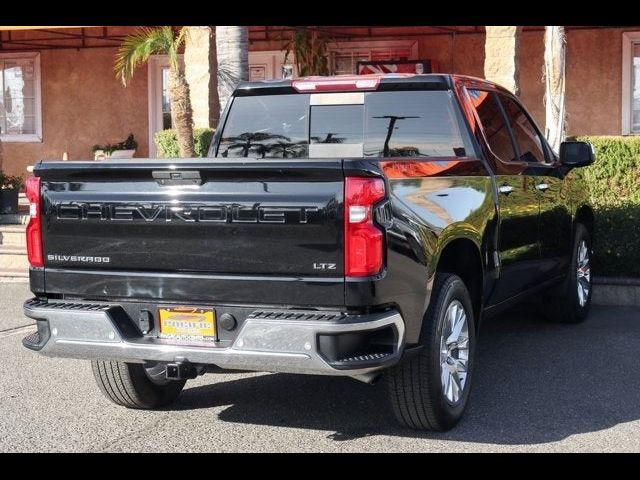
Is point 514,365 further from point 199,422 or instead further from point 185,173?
point 185,173

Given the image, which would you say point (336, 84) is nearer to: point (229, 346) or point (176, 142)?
point (229, 346)

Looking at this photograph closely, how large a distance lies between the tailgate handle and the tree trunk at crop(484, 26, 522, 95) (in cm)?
809

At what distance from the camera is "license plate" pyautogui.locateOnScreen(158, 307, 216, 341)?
16.0ft

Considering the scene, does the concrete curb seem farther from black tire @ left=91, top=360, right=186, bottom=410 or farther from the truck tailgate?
the truck tailgate

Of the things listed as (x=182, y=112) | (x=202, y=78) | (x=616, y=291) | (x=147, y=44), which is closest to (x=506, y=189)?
(x=616, y=291)

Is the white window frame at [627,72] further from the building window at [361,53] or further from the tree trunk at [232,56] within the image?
the tree trunk at [232,56]

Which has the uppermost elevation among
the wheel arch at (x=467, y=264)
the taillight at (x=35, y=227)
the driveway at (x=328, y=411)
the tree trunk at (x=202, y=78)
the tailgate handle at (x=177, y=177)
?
the tree trunk at (x=202, y=78)

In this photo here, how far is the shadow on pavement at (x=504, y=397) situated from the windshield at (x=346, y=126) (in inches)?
59.4

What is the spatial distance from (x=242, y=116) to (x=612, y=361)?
10.2 feet

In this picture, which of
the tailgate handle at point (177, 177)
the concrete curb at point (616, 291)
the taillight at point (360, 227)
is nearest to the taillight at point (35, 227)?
the tailgate handle at point (177, 177)

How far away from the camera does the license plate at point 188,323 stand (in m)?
4.87

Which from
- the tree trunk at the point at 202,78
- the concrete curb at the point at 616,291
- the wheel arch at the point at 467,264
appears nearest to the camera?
the wheel arch at the point at 467,264

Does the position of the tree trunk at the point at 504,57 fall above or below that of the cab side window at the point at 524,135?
above

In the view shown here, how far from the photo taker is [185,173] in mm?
4848
